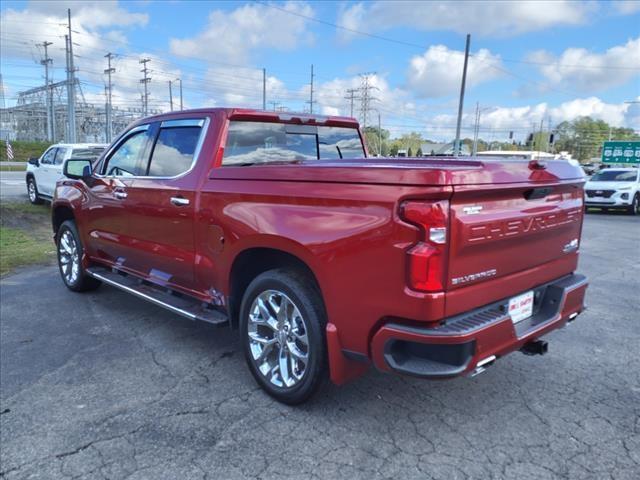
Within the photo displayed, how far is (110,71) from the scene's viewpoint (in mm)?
69375

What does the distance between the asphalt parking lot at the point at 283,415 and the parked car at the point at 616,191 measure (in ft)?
47.7

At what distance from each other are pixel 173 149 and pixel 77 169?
1.86m

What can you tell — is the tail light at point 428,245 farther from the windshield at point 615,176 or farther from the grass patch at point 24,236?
the windshield at point 615,176

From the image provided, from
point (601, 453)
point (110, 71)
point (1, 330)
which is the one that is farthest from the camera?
point (110, 71)

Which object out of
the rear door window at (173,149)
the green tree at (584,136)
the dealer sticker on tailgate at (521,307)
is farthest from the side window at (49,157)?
the green tree at (584,136)

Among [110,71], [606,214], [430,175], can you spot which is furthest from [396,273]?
[110,71]

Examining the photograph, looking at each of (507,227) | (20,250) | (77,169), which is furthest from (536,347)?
(20,250)

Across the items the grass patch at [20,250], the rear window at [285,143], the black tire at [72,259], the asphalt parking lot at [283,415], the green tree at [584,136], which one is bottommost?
the grass patch at [20,250]

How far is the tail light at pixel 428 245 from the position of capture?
2459 mm

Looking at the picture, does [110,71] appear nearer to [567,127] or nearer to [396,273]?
[396,273]

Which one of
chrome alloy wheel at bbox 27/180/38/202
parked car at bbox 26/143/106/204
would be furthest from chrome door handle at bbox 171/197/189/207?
chrome alloy wheel at bbox 27/180/38/202

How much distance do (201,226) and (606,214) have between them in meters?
18.0

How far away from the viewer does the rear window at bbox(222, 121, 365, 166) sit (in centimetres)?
403

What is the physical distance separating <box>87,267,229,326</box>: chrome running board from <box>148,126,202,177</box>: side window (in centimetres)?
102
